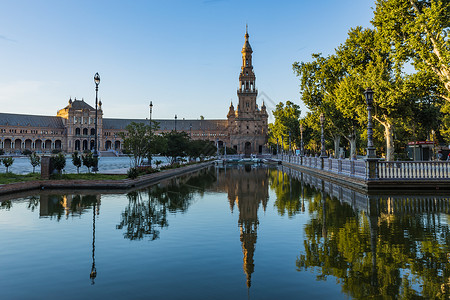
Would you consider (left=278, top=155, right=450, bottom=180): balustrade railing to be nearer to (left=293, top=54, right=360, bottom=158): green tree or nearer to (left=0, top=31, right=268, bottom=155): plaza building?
(left=293, top=54, right=360, bottom=158): green tree

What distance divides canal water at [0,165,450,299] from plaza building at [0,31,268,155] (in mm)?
127507

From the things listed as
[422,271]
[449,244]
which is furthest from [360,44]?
[422,271]

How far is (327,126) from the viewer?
42.1 meters

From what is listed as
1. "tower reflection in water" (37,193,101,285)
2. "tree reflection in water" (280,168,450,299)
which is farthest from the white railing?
"tower reflection in water" (37,193,101,285)

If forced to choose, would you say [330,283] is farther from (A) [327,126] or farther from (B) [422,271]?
(A) [327,126]

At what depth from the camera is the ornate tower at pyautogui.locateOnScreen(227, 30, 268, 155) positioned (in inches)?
5340

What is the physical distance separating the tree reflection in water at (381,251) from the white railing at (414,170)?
6.76m

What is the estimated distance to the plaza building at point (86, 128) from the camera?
13800cm

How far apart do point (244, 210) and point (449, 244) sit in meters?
7.07

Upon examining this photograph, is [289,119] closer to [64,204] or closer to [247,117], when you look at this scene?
[64,204]

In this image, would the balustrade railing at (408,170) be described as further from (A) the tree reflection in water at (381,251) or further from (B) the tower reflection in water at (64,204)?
(B) the tower reflection in water at (64,204)

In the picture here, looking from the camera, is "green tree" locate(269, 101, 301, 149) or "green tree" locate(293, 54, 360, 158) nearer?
"green tree" locate(293, 54, 360, 158)

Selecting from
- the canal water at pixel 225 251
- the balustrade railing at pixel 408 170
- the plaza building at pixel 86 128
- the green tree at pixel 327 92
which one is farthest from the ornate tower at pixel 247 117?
the canal water at pixel 225 251

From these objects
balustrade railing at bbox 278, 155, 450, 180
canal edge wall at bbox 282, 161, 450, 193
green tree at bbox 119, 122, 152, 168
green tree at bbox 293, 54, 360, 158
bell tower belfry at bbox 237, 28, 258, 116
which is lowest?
canal edge wall at bbox 282, 161, 450, 193
